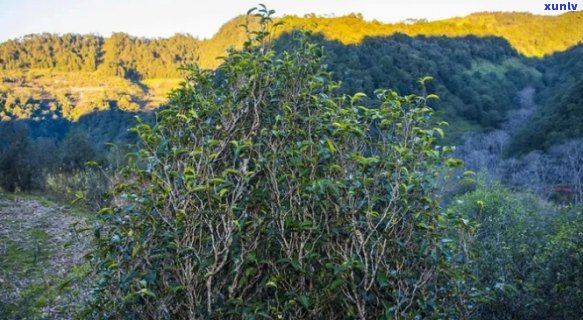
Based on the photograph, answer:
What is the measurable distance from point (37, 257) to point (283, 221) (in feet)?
34.9

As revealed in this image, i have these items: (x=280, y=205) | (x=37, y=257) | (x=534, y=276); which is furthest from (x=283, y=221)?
(x=37, y=257)

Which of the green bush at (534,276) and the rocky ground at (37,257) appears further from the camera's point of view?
the rocky ground at (37,257)

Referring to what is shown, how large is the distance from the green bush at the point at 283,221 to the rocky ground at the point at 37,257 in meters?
2.40

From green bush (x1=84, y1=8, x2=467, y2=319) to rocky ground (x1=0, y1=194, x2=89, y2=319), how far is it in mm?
2397

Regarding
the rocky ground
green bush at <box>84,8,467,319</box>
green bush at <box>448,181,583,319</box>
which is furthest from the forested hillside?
the rocky ground

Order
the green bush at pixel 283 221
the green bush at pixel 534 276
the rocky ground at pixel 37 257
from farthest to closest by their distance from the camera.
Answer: the rocky ground at pixel 37 257, the green bush at pixel 534 276, the green bush at pixel 283 221

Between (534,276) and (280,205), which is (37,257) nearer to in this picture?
(534,276)

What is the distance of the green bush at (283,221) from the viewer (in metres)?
2.04

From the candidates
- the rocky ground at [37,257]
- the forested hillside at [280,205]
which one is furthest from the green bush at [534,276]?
the rocky ground at [37,257]

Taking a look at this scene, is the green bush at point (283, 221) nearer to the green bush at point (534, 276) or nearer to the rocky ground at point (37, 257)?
the green bush at point (534, 276)

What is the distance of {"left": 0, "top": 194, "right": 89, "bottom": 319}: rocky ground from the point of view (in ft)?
24.7

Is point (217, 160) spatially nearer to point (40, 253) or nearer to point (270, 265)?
point (270, 265)

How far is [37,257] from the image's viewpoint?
431 inches

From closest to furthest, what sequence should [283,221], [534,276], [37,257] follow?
[283,221]
[534,276]
[37,257]
